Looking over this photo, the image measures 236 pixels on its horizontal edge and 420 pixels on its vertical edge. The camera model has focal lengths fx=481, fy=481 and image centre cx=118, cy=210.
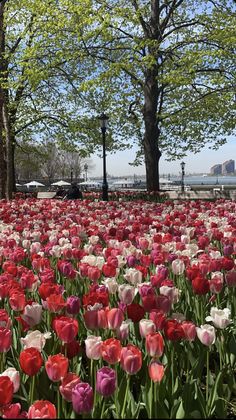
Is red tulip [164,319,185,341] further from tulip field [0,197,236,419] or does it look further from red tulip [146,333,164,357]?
red tulip [146,333,164,357]

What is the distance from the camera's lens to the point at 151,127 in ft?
77.9

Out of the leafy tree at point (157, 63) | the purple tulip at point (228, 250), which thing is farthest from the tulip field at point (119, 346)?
the leafy tree at point (157, 63)

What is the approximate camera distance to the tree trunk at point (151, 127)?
918 inches

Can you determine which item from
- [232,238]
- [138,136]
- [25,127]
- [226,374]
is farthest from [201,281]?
[138,136]

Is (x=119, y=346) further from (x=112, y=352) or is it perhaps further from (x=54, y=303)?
(x=54, y=303)

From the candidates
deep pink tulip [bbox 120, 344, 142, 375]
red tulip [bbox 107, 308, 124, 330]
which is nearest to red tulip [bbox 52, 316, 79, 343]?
red tulip [bbox 107, 308, 124, 330]

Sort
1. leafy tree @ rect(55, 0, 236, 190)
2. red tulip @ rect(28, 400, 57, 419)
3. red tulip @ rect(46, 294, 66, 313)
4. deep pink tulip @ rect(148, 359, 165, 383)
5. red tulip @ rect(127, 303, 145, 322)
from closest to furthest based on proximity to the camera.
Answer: red tulip @ rect(28, 400, 57, 419)
deep pink tulip @ rect(148, 359, 165, 383)
red tulip @ rect(127, 303, 145, 322)
red tulip @ rect(46, 294, 66, 313)
leafy tree @ rect(55, 0, 236, 190)

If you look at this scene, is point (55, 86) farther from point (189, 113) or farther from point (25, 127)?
point (189, 113)

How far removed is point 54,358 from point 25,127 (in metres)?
30.7

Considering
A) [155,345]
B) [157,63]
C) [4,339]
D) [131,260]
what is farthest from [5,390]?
[157,63]

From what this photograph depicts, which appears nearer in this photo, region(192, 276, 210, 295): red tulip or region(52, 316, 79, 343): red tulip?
region(52, 316, 79, 343): red tulip

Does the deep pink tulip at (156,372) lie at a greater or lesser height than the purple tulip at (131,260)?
lesser

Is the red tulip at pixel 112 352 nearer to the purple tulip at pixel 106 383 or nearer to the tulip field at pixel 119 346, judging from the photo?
the tulip field at pixel 119 346

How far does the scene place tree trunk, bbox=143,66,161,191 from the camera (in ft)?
76.5
